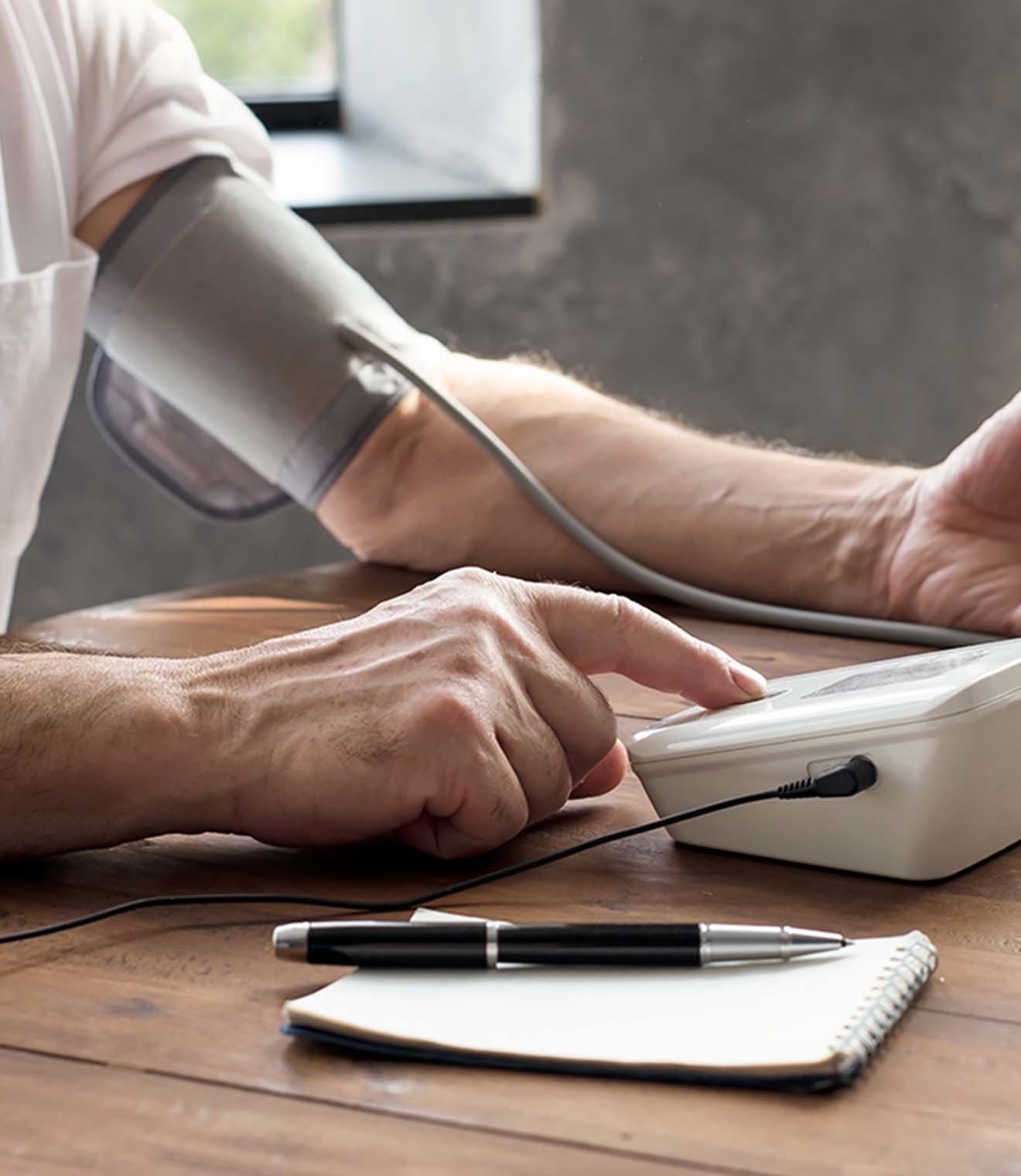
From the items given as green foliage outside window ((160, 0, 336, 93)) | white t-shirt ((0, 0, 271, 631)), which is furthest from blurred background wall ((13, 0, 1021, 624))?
white t-shirt ((0, 0, 271, 631))

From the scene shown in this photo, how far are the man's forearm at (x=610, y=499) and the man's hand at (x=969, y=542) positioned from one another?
21 mm

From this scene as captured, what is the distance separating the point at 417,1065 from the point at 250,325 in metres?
0.74

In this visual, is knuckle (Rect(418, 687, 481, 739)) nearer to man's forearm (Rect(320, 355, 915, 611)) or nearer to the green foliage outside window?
man's forearm (Rect(320, 355, 915, 611))

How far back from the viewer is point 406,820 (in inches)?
25.0

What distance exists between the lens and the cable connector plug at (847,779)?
61 centimetres

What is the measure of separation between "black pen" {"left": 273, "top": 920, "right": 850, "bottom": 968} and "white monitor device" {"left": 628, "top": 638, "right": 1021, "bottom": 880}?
9 centimetres

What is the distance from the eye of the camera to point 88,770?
64 cm

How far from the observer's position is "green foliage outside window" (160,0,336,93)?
8.27 ft

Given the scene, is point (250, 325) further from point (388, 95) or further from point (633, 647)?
point (388, 95)

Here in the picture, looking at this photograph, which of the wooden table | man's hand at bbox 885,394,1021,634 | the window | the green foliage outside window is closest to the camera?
the wooden table

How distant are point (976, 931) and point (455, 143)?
6.49 ft

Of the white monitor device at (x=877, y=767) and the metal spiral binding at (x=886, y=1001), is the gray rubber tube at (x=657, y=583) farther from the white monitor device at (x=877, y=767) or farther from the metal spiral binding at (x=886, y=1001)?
the metal spiral binding at (x=886, y=1001)

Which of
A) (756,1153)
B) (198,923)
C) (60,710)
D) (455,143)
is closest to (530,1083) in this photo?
(756,1153)

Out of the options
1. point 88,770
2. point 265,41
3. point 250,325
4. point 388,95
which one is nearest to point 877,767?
point 88,770
